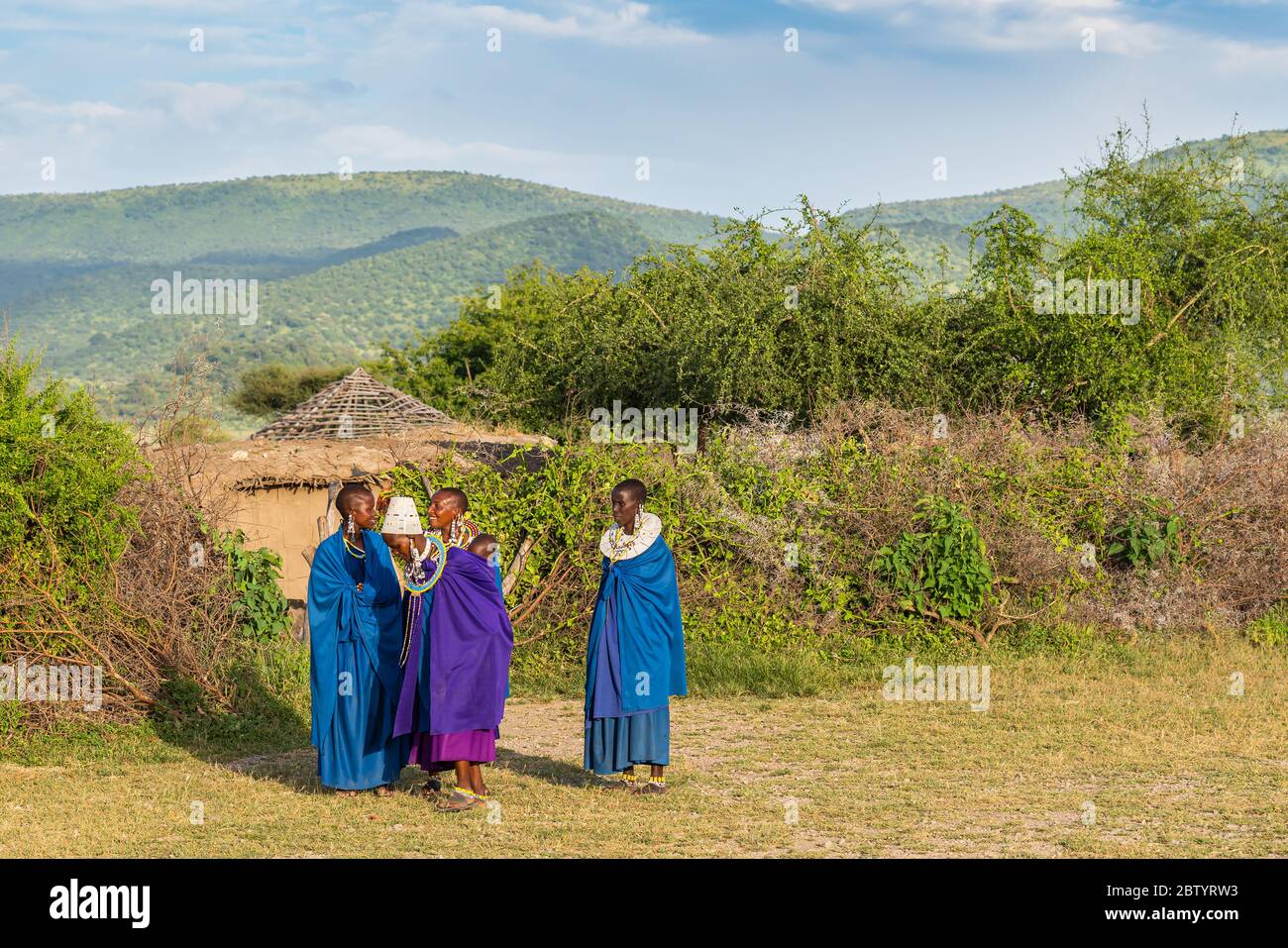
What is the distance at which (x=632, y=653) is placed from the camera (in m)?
7.55

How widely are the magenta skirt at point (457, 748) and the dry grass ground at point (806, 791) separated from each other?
0.28m

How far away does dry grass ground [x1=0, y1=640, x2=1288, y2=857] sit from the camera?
6.50 m

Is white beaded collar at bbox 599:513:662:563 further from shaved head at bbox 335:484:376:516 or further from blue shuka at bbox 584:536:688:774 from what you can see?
shaved head at bbox 335:484:376:516

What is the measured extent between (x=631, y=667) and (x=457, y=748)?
105 centimetres

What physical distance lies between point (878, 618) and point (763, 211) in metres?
8.57

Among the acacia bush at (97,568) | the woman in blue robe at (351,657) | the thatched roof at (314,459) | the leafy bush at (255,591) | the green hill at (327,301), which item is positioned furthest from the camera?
the green hill at (327,301)

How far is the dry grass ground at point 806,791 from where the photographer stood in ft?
21.3

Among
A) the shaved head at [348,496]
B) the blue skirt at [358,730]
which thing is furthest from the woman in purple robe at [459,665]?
the shaved head at [348,496]

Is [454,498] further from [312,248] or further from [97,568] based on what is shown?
[312,248]

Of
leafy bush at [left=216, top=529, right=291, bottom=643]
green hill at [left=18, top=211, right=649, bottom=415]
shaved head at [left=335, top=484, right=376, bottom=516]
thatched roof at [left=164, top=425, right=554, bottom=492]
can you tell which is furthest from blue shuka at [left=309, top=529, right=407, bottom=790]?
green hill at [left=18, top=211, right=649, bottom=415]

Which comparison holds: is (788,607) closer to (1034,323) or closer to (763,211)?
(1034,323)

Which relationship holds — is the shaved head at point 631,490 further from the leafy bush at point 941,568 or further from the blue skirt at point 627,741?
the leafy bush at point 941,568

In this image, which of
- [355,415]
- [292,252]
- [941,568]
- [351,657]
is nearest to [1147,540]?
[941,568]

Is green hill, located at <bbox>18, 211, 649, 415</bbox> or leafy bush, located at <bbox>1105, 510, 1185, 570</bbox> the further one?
green hill, located at <bbox>18, 211, 649, 415</bbox>
